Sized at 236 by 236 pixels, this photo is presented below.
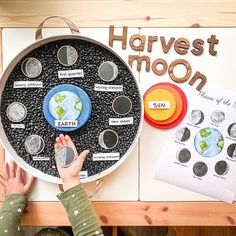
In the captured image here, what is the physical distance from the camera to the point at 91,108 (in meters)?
0.86

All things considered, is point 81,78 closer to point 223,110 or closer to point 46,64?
point 46,64

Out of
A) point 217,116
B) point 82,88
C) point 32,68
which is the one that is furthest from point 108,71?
point 217,116

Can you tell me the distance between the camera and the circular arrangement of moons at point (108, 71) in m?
0.85

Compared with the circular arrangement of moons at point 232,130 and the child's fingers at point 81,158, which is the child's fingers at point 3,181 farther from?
the circular arrangement of moons at point 232,130

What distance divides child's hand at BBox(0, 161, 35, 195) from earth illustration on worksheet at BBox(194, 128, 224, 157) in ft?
1.34

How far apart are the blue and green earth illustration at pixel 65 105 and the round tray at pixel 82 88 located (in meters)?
0.03

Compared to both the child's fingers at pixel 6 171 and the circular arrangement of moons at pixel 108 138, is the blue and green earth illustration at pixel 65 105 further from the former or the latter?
the child's fingers at pixel 6 171

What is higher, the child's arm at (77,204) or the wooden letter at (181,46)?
the wooden letter at (181,46)

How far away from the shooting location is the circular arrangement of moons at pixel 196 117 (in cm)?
90

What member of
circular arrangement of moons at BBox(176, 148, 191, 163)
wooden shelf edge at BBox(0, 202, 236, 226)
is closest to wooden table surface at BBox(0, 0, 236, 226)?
wooden shelf edge at BBox(0, 202, 236, 226)

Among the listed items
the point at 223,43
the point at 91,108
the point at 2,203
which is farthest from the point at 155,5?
the point at 2,203

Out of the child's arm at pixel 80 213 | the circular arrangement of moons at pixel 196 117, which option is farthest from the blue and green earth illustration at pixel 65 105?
the circular arrangement of moons at pixel 196 117

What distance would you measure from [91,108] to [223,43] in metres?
0.35

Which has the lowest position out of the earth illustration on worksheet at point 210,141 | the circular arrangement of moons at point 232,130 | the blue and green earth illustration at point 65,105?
the earth illustration on worksheet at point 210,141
